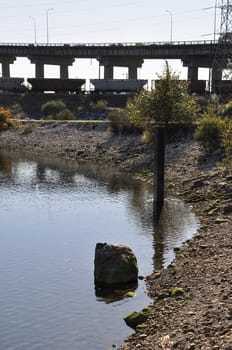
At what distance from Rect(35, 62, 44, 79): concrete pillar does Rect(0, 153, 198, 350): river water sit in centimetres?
7453

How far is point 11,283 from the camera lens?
2053 cm

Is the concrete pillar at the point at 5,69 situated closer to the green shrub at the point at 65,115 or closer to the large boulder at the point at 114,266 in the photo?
the green shrub at the point at 65,115

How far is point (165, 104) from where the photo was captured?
52625 millimetres

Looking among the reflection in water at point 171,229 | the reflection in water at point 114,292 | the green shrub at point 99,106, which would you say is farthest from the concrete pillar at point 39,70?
the reflection in water at point 114,292

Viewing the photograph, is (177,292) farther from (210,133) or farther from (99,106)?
(99,106)

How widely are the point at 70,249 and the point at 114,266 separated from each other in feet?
16.8

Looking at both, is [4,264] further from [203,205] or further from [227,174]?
[227,174]

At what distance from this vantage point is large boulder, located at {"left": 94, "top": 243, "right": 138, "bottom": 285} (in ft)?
67.0

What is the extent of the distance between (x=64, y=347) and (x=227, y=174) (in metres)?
24.2

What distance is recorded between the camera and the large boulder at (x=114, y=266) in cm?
2042

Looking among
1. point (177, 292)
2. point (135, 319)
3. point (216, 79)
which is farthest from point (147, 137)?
point (216, 79)

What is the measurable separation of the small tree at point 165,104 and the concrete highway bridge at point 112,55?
144ft

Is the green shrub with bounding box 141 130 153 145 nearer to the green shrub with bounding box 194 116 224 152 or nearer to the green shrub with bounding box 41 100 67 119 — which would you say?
the green shrub with bounding box 194 116 224 152

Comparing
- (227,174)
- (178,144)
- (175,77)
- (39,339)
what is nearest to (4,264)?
(39,339)
